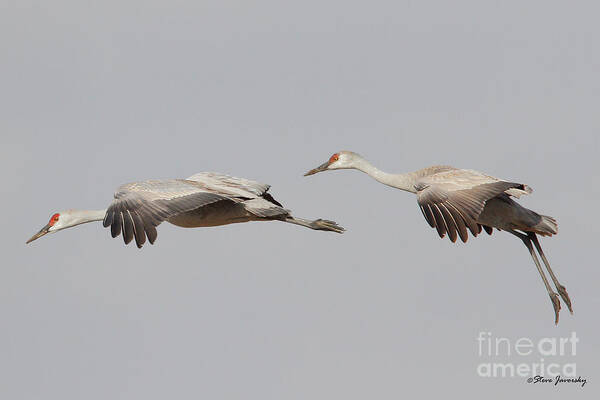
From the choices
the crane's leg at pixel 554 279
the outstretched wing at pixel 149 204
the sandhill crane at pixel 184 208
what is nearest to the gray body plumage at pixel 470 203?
the crane's leg at pixel 554 279

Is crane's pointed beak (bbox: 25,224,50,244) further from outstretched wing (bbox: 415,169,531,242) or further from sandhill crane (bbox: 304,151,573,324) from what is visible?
outstretched wing (bbox: 415,169,531,242)

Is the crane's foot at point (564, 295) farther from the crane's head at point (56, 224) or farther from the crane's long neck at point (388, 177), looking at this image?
the crane's head at point (56, 224)

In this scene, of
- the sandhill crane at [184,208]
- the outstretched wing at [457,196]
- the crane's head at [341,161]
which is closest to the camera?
the sandhill crane at [184,208]

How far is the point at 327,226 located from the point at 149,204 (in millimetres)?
3656

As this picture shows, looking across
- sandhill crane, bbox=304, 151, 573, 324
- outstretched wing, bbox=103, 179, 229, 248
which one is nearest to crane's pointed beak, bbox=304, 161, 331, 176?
sandhill crane, bbox=304, 151, 573, 324

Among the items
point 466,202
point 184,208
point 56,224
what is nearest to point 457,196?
point 466,202

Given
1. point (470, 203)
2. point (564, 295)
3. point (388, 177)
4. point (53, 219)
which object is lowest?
point (564, 295)

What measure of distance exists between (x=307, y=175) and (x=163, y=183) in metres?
3.50

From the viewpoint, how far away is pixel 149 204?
1864 cm

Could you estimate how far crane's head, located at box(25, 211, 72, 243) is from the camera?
2098cm

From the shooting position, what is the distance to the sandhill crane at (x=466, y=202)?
18.9 meters

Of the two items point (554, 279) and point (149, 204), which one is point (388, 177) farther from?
point (149, 204)

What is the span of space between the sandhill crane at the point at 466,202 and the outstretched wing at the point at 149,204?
2770mm

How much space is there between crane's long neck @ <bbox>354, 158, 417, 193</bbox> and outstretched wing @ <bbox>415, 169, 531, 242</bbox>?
Answer: 0.34 metres
